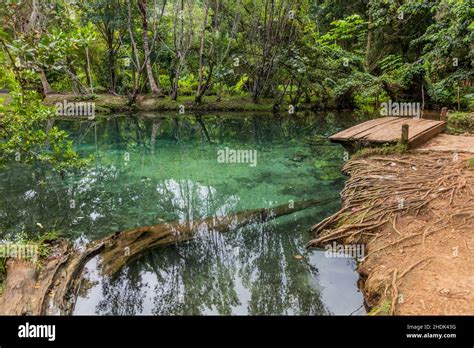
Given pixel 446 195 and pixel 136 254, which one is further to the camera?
pixel 446 195

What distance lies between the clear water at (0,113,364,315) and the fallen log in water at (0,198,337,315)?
0.21 m

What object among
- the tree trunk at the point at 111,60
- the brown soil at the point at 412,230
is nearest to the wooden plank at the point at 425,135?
the brown soil at the point at 412,230

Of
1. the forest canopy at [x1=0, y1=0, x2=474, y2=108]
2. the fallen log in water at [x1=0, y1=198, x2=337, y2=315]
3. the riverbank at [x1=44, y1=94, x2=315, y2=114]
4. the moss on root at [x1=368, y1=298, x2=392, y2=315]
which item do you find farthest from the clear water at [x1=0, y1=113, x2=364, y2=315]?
the riverbank at [x1=44, y1=94, x2=315, y2=114]

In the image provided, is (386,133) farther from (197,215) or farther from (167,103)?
(167,103)

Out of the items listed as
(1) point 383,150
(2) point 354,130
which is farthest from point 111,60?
(1) point 383,150

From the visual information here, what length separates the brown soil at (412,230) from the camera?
471 centimetres

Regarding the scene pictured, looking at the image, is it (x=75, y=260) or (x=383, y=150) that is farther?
(x=383, y=150)

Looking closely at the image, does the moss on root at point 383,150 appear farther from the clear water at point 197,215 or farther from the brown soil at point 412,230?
the clear water at point 197,215

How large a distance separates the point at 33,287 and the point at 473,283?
19.6ft

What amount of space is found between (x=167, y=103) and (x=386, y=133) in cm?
1710

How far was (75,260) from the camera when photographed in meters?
6.10
